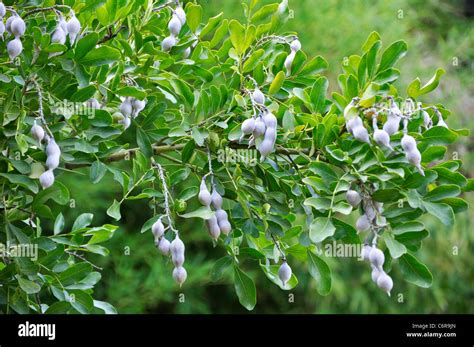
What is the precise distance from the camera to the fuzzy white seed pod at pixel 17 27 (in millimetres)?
791

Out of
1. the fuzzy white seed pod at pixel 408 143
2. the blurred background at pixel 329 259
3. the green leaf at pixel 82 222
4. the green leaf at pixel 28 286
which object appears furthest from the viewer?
the blurred background at pixel 329 259

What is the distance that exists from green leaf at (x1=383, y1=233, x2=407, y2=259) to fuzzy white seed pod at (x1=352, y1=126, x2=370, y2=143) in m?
0.11

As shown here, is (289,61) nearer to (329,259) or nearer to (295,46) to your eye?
(295,46)

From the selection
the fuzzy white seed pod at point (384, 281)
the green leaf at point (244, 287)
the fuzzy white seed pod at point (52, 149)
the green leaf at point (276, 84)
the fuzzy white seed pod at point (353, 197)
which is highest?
the green leaf at point (276, 84)

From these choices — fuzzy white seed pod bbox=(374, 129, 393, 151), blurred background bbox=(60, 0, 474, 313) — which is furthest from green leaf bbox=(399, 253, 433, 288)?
blurred background bbox=(60, 0, 474, 313)

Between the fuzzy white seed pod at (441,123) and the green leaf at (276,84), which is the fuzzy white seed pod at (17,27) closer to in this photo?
the green leaf at (276,84)

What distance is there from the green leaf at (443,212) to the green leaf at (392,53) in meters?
0.18

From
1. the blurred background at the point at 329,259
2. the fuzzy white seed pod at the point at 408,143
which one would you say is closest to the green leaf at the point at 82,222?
the fuzzy white seed pod at the point at 408,143

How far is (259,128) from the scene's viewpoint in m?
0.80

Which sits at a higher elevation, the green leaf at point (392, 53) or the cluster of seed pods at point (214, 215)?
the green leaf at point (392, 53)
